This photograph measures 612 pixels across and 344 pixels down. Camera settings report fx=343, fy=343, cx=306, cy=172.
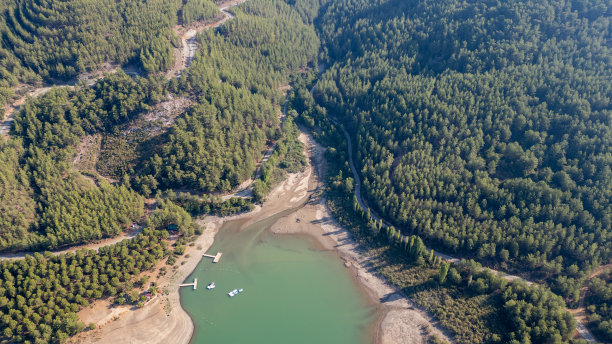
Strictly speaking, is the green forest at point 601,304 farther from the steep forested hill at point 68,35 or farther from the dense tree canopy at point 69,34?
the dense tree canopy at point 69,34

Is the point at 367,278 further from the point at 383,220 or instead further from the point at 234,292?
the point at 234,292

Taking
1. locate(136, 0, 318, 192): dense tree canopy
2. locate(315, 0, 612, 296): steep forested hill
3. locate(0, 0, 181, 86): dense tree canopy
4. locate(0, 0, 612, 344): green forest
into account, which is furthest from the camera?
locate(0, 0, 181, 86): dense tree canopy

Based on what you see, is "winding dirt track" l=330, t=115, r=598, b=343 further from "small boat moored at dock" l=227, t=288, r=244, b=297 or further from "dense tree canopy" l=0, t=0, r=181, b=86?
"dense tree canopy" l=0, t=0, r=181, b=86

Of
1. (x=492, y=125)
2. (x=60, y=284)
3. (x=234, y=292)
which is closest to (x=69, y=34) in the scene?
(x=60, y=284)

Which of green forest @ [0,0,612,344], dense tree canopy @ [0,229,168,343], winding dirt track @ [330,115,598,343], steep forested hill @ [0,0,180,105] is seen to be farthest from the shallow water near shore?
steep forested hill @ [0,0,180,105]

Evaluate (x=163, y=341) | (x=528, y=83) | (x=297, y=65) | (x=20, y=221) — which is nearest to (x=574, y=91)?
(x=528, y=83)

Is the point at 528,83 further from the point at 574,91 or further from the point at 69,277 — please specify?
the point at 69,277
